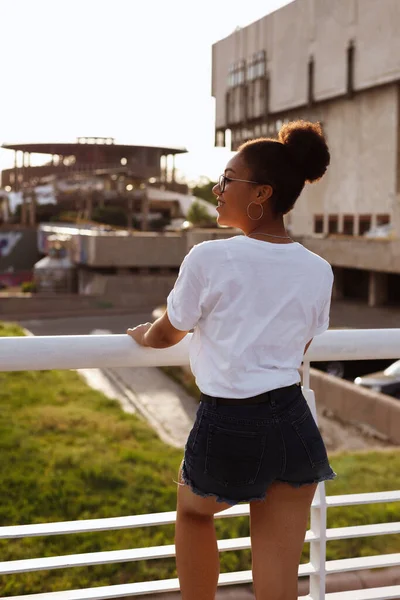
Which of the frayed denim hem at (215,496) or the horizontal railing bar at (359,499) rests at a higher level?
the frayed denim hem at (215,496)

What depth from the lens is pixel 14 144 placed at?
10619 centimetres

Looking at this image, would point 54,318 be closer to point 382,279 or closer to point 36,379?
point 382,279

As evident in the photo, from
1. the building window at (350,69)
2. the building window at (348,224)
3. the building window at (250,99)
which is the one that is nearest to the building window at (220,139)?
the building window at (250,99)

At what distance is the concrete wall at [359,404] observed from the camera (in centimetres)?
1437

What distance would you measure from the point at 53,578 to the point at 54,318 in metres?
30.2

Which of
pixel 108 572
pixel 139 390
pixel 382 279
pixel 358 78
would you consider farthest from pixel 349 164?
pixel 108 572

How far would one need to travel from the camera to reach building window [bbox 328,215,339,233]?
50562mm

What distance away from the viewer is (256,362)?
214cm

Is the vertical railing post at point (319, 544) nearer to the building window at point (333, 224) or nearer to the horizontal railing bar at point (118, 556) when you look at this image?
the horizontal railing bar at point (118, 556)

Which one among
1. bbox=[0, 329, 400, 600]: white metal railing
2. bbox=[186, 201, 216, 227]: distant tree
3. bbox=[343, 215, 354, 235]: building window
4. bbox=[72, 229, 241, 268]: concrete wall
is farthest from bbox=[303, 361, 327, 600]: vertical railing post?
bbox=[186, 201, 216, 227]: distant tree

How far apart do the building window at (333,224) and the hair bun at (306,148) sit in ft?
161

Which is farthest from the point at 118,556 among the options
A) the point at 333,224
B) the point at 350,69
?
the point at 333,224

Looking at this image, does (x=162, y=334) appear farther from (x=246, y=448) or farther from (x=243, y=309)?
(x=246, y=448)

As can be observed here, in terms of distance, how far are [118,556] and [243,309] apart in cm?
105
